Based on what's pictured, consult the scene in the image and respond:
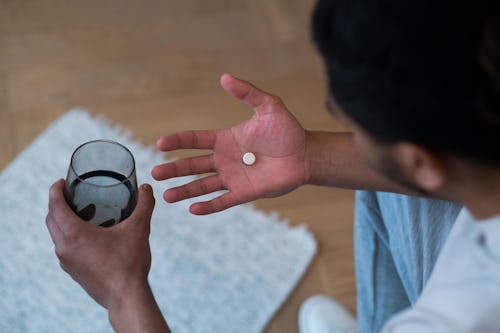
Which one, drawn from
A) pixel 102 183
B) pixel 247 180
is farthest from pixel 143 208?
pixel 247 180

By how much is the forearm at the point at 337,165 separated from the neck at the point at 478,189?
0.97 feet

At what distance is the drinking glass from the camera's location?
0.89 m

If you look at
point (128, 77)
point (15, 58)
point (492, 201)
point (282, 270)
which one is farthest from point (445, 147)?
point (15, 58)

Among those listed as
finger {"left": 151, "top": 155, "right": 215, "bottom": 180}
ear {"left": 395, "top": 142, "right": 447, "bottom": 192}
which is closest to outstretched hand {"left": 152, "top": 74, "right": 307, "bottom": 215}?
finger {"left": 151, "top": 155, "right": 215, "bottom": 180}

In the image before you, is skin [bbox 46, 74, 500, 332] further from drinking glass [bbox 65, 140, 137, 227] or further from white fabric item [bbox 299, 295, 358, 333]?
white fabric item [bbox 299, 295, 358, 333]

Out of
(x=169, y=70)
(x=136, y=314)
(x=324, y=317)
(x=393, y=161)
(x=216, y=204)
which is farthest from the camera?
(x=169, y=70)

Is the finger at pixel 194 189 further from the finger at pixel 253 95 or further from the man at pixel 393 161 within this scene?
the finger at pixel 253 95

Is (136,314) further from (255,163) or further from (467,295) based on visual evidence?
(467,295)

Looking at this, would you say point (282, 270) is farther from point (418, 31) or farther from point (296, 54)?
point (418, 31)

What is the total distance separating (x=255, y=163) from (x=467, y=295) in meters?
0.43

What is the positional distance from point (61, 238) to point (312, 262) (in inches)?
28.5

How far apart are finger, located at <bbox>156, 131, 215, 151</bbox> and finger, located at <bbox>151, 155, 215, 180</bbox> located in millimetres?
21

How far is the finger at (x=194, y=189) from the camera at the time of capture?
101cm

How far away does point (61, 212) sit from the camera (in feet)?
2.85
